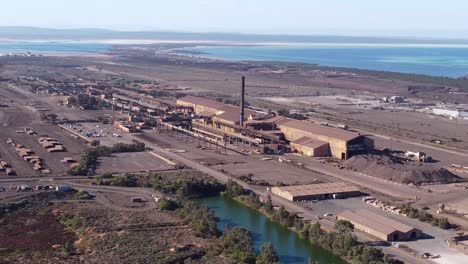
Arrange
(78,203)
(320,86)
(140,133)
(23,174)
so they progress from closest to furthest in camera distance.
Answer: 1. (78,203)
2. (23,174)
3. (140,133)
4. (320,86)

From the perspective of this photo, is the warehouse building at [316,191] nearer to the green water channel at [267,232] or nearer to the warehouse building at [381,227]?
the green water channel at [267,232]

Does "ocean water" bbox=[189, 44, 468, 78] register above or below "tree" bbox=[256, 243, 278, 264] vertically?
below

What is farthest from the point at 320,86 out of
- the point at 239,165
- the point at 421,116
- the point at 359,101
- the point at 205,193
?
the point at 205,193

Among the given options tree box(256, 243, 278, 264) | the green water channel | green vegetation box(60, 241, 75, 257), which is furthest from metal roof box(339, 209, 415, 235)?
green vegetation box(60, 241, 75, 257)

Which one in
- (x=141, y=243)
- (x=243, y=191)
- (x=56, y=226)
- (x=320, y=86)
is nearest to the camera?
(x=141, y=243)

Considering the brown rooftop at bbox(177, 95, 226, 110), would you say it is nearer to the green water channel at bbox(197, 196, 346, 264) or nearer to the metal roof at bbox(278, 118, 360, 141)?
the metal roof at bbox(278, 118, 360, 141)

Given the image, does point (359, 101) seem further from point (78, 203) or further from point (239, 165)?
point (78, 203)
